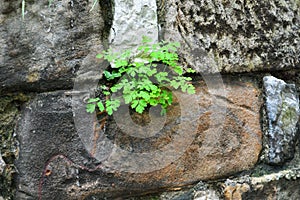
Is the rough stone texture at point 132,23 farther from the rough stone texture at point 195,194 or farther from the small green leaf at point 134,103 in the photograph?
the rough stone texture at point 195,194

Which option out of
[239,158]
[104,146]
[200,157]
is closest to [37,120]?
[104,146]

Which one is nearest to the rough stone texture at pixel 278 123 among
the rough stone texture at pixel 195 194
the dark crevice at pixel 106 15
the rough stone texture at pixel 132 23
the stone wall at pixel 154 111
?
the stone wall at pixel 154 111

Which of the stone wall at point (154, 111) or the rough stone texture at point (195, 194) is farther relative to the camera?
the rough stone texture at point (195, 194)

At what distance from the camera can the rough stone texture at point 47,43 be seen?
Answer: 976 millimetres

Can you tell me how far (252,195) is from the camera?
1.15m

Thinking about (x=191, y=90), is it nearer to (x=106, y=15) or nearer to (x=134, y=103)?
(x=134, y=103)

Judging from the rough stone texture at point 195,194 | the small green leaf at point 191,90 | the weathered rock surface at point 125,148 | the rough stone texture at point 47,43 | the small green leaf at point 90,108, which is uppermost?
the rough stone texture at point 47,43

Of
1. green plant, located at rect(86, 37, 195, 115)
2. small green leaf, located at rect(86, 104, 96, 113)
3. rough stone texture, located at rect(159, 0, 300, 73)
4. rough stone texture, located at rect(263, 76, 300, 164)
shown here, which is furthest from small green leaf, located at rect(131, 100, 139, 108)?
rough stone texture, located at rect(263, 76, 300, 164)

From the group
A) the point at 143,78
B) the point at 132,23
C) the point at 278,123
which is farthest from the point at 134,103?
the point at 278,123

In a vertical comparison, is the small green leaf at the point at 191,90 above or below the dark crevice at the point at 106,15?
below

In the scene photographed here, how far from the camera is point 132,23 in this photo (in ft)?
3.51

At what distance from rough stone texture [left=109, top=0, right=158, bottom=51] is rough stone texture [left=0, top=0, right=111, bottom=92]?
0.05 meters

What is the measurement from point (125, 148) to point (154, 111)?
13 centimetres

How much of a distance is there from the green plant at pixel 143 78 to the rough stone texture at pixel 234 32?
0.07 m
